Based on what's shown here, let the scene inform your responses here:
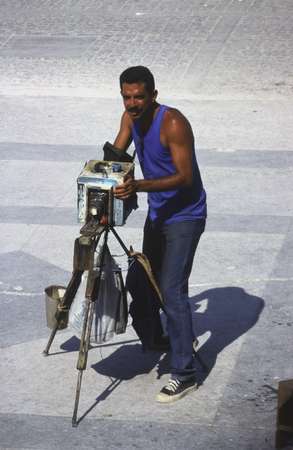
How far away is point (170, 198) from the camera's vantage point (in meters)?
6.44

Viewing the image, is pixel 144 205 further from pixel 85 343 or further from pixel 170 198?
pixel 85 343

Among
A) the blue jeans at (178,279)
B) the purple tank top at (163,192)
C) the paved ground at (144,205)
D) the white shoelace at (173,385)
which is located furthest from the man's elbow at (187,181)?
the paved ground at (144,205)

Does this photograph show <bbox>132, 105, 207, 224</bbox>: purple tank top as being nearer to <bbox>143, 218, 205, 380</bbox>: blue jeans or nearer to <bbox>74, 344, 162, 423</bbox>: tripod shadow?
<bbox>143, 218, 205, 380</bbox>: blue jeans

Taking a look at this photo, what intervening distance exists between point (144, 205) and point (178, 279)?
142 inches

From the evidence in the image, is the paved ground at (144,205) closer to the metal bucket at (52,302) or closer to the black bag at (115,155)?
the metal bucket at (52,302)

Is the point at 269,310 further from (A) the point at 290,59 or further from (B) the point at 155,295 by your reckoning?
(A) the point at 290,59

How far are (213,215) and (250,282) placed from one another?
153 cm

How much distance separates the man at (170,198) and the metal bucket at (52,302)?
65 cm

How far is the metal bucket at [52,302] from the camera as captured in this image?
682 cm

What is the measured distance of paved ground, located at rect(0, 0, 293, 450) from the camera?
6.35 meters

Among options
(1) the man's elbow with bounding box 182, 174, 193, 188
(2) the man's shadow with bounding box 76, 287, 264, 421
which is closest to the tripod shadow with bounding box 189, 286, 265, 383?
(2) the man's shadow with bounding box 76, 287, 264, 421

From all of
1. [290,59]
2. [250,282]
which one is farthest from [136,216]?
[290,59]

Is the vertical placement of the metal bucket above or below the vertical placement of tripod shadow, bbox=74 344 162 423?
above

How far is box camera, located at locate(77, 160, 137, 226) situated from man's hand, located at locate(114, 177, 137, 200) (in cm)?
3
